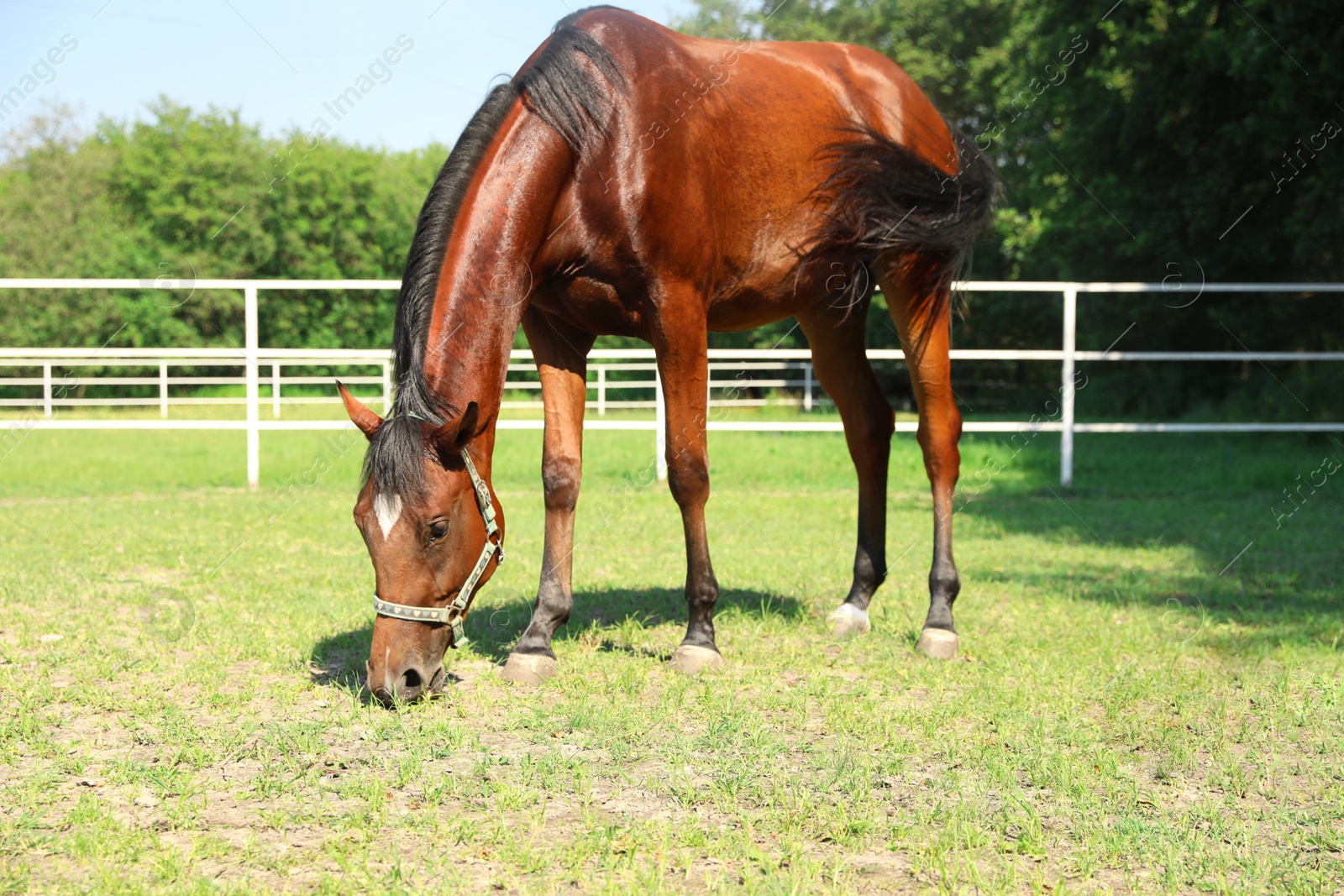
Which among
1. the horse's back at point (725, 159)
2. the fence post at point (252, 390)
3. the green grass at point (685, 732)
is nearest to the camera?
the green grass at point (685, 732)

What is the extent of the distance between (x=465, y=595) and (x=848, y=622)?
1.95 metres

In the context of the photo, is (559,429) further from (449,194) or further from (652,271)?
(449,194)

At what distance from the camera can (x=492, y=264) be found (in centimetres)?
330

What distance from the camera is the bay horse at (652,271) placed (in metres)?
3.07

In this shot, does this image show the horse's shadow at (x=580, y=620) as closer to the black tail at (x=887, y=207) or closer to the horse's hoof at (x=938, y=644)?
the horse's hoof at (x=938, y=644)

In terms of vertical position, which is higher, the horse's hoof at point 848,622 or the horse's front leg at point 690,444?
the horse's front leg at point 690,444

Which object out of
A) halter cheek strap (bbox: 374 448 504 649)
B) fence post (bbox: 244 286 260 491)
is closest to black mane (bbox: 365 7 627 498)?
halter cheek strap (bbox: 374 448 504 649)

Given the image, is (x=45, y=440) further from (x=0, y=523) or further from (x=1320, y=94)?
(x=1320, y=94)

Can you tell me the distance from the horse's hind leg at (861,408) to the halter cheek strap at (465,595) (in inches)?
80.8

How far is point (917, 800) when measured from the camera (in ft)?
8.40

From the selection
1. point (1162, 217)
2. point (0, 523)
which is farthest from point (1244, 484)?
point (0, 523)

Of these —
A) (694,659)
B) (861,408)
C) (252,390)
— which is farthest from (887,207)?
(252,390)

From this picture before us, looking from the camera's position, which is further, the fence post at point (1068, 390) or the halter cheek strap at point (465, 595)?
the fence post at point (1068, 390)

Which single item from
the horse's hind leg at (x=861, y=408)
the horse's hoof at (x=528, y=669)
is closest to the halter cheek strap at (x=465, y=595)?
the horse's hoof at (x=528, y=669)
